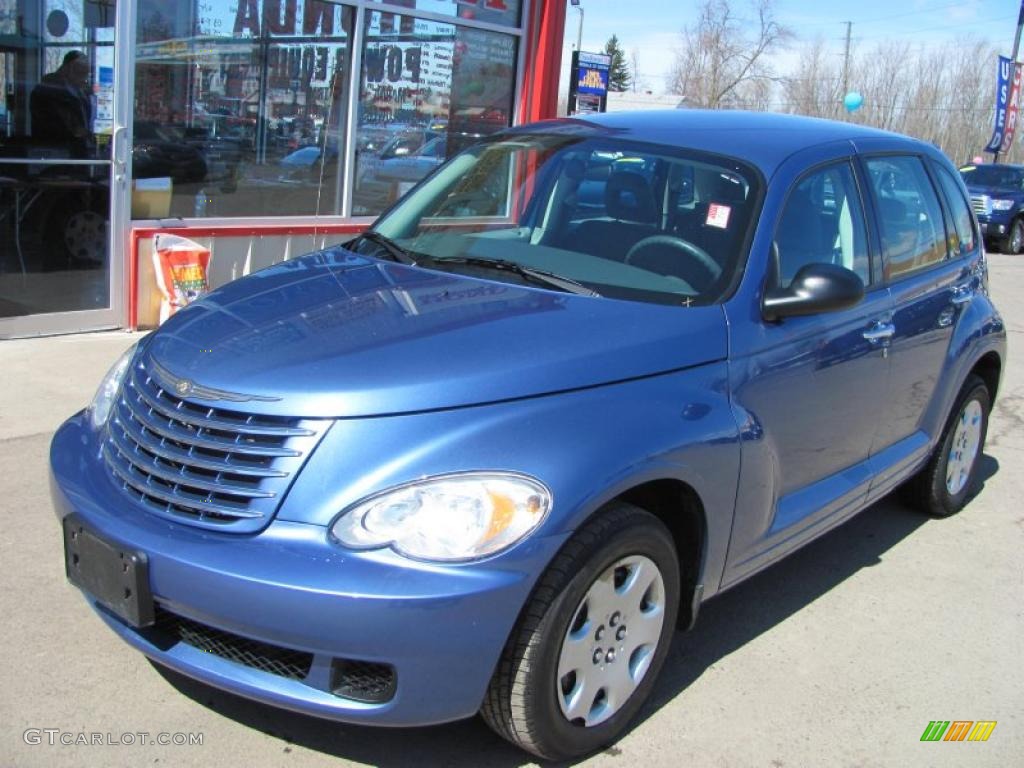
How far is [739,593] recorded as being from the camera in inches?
168

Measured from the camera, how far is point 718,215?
12.0ft

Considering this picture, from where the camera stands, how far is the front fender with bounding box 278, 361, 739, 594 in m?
2.60

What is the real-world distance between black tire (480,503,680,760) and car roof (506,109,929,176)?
1557 mm

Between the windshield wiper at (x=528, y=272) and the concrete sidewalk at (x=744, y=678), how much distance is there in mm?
1343

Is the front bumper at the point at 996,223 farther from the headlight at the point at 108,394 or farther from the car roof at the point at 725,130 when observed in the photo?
the headlight at the point at 108,394

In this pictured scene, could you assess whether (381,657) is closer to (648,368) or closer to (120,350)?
(648,368)

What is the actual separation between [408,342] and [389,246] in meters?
1.14

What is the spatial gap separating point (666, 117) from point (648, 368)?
5.54 ft

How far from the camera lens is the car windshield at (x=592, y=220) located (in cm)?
354

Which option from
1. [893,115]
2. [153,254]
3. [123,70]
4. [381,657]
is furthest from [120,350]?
[893,115]

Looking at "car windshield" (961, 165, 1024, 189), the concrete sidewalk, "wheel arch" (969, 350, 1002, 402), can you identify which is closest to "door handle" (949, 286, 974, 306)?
"wheel arch" (969, 350, 1002, 402)

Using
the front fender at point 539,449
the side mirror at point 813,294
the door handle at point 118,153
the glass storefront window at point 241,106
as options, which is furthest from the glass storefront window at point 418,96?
the front fender at point 539,449

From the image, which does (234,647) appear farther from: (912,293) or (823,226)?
(912,293)

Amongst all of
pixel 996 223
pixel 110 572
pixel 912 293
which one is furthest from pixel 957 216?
pixel 996 223
